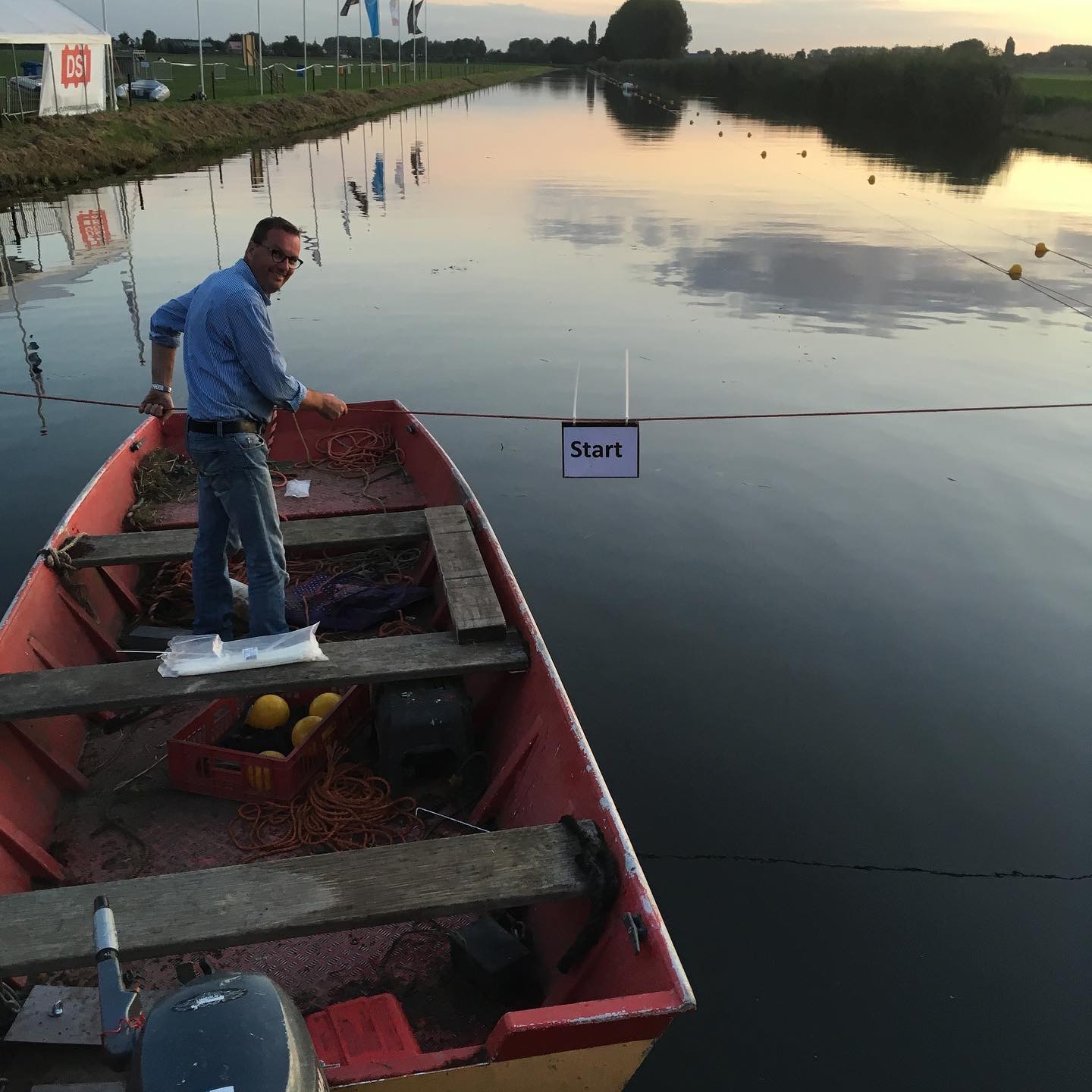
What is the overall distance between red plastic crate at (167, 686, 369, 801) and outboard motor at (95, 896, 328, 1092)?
7.54 ft

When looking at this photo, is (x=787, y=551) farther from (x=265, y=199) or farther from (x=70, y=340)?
(x=265, y=199)

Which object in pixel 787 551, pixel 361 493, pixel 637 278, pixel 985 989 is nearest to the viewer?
pixel 985 989

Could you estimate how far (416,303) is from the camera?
1869 centimetres

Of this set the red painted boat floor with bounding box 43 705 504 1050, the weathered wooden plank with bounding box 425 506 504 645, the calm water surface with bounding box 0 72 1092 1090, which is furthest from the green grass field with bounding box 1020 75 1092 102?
the red painted boat floor with bounding box 43 705 504 1050

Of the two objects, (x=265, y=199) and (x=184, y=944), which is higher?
(x=265, y=199)

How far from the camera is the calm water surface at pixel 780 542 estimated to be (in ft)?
17.3

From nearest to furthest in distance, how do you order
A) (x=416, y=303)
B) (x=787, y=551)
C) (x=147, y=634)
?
(x=147, y=634) < (x=787, y=551) < (x=416, y=303)

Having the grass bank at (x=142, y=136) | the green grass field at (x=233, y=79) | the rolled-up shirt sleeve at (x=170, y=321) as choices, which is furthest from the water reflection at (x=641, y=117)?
the rolled-up shirt sleeve at (x=170, y=321)

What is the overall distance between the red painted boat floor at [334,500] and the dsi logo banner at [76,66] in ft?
115

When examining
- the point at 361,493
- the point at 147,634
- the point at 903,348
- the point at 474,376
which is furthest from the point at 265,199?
the point at 147,634

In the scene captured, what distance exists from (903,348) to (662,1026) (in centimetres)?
1522

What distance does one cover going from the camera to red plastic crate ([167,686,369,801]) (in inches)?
202

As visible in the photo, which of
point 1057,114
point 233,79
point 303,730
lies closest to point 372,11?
point 233,79

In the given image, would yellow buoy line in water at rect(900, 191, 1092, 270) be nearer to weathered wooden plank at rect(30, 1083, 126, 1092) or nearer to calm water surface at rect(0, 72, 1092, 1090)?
calm water surface at rect(0, 72, 1092, 1090)
